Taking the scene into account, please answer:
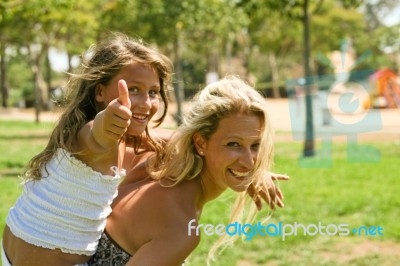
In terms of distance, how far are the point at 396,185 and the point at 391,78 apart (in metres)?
9.61

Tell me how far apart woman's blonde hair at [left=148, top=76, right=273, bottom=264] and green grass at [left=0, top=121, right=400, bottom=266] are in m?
0.93

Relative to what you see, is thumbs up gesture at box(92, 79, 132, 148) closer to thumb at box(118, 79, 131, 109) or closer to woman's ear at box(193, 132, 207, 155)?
thumb at box(118, 79, 131, 109)

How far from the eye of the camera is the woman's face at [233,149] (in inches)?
90.7

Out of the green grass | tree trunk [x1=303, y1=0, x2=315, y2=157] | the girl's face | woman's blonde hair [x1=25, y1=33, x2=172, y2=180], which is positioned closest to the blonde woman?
the girl's face

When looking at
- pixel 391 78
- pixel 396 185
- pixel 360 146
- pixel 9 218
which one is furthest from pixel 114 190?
pixel 391 78

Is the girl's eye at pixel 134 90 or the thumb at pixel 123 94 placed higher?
the girl's eye at pixel 134 90

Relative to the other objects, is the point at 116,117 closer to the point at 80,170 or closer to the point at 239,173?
the point at 80,170

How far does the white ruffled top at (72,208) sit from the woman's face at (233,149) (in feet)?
1.16

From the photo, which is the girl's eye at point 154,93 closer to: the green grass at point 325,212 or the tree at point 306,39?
the green grass at point 325,212

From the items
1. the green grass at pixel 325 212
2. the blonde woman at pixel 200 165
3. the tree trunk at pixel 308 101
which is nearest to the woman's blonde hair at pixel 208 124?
the blonde woman at pixel 200 165

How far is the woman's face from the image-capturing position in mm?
2303

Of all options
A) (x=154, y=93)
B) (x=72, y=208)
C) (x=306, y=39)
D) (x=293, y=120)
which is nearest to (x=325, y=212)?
(x=154, y=93)

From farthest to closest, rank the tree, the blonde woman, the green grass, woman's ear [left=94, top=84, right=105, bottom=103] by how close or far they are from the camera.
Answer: the tree, the green grass, woman's ear [left=94, top=84, right=105, bottom=103], the blonde woman

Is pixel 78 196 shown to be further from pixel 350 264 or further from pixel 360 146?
pixel 360 146
